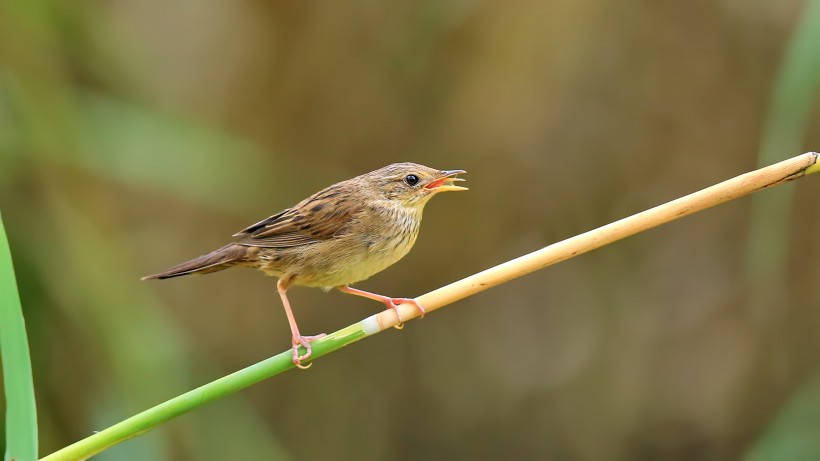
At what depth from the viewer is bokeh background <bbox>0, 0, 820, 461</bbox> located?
15.3 ft

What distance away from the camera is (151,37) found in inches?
184

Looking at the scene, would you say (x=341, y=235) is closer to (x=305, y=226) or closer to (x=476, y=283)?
(x=305, y=226)

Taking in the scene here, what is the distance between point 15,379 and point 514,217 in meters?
3.40

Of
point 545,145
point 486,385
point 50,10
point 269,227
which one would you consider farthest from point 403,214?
point 486,385

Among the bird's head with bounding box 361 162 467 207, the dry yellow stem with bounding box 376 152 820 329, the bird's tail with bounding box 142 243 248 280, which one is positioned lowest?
the dry yellow stem with bounding box 376 152 820 329

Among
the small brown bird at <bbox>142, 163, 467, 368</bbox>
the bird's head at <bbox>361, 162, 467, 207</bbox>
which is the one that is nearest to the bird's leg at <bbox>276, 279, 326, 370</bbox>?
the small brown bird at <bbox>142, 163, 467, 368</bbox>

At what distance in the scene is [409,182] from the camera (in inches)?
126

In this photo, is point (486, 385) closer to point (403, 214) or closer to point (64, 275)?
point (403, 214)

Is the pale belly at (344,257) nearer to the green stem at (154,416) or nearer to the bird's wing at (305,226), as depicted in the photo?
the bird's wing at (305,226)

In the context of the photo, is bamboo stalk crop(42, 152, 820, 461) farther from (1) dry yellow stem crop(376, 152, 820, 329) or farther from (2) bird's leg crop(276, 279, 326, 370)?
(2) bird's leg crop(276, 279, 326, 370)

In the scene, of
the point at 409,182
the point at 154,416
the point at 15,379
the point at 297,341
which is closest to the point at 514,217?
the point at 409,182

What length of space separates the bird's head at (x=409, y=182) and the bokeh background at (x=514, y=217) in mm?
1119

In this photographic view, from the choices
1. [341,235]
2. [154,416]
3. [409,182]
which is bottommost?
[154,416]

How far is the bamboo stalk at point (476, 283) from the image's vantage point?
5.90 ft
